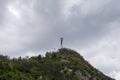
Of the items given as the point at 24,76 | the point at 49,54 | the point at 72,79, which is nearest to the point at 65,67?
the point at 72,79

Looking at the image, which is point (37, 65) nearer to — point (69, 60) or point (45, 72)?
point (45, 72)

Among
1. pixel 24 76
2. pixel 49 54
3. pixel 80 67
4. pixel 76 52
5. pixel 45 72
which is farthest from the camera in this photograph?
pixel 76 52

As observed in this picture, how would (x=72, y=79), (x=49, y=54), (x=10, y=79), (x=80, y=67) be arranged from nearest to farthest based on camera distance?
1. (x=10, y=79)
2. (x=72, y=79)
3. (x=80, y=67)
4. (x=49, y=54)

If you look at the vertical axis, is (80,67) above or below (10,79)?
above

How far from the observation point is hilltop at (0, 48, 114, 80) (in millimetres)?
52447

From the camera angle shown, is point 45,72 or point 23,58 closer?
point 45,72

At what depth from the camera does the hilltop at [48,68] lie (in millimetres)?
52447

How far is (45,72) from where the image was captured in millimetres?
58469

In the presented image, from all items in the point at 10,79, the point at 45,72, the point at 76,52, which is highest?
the point at 76,52

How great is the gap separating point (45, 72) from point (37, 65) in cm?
244

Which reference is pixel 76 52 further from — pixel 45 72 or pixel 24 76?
pixel 24 76

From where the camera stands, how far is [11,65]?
2115 inches

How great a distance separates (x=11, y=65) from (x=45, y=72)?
6200 millimetres

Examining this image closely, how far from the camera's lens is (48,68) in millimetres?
60656
